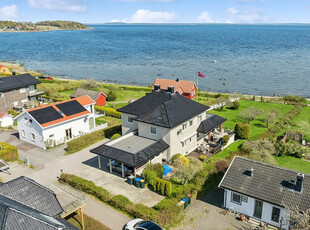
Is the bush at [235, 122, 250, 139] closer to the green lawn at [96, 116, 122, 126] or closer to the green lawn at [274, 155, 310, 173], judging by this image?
the green lawn at [274, 155, 310, 173]

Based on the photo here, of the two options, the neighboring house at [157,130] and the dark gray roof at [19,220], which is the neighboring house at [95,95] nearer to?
the neighboring house at [157,130]

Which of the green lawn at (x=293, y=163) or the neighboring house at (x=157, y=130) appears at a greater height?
the neighboring house at (x=157, y=130)

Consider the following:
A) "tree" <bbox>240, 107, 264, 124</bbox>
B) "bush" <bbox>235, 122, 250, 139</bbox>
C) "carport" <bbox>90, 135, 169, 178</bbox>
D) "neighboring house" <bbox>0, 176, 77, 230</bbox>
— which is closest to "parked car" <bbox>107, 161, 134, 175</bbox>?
"carport" <bbox>90, 135, 169, 178</bbox>

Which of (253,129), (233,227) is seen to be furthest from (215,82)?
(233,227)

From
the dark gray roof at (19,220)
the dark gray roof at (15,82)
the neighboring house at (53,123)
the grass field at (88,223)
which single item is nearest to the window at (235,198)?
the grass field at (88,223)

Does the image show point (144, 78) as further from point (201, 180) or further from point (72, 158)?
point (201, 180)

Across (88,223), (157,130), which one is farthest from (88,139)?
(88,223)
